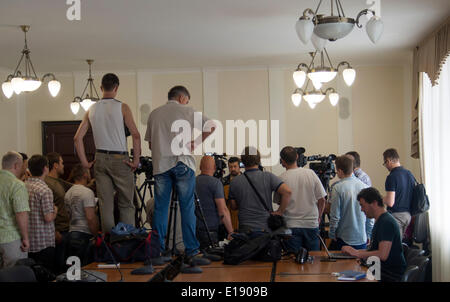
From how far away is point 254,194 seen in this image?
462cm

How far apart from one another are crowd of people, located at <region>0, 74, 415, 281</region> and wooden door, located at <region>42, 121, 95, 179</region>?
4797 millimetres

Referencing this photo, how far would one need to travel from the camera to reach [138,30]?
22.1ft

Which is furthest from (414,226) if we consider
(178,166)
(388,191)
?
(178,166)

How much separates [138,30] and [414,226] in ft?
12.5

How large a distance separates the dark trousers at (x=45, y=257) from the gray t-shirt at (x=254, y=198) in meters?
1.59

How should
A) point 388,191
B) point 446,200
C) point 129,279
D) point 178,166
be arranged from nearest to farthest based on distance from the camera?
1. point 129,279
2. point 178,166
3. point 388,191
4. point 446,200

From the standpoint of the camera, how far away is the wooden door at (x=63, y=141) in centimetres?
1013

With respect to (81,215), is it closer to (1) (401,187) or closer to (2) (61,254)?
(2) (61,254)

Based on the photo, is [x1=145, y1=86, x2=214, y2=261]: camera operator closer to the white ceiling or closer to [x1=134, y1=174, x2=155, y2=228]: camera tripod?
[x1=134, y1=174, x2=155, y2=228]: camera tripod

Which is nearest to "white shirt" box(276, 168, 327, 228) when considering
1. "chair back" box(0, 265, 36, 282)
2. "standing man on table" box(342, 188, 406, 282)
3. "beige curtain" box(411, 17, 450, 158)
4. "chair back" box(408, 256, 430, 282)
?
"standing man on table" box(342, 188, 406, 282)

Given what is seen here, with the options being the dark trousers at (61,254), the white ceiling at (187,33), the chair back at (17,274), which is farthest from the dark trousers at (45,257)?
the white ceiling at (187,33)

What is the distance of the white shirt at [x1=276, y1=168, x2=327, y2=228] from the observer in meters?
4.83
